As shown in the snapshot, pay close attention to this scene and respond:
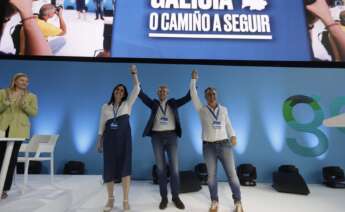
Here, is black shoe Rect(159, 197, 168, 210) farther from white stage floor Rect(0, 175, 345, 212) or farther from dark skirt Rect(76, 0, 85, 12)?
dark skirt Rect(76, 0, 85, 12)

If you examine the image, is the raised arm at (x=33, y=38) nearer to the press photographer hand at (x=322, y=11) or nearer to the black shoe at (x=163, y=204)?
the black shoe at (x=163, y=204)

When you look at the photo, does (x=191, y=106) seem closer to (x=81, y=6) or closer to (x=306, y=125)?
(x=306, y=125)

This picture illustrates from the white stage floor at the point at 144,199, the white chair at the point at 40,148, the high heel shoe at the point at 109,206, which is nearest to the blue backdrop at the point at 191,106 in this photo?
the white stage floor at the point at 144,199

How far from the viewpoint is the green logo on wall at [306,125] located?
450 cm

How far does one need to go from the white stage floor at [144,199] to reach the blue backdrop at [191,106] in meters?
0.74

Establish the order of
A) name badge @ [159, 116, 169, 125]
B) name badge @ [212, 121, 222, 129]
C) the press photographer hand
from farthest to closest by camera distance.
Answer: the press photographer hand → name badge @ [159, 116, 169, 125] → name badge @ [212, 121, 222, 129]

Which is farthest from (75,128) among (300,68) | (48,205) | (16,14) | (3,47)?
(300,68)

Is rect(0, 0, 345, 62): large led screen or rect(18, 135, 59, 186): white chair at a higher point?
rect(0, 0, 345, 62): large led screen

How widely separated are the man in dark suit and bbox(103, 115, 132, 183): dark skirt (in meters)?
0.27

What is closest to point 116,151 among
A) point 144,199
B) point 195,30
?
point 144,199

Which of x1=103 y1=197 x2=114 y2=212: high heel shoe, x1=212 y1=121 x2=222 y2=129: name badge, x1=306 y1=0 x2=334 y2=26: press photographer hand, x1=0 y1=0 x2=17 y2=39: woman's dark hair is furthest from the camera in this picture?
x1=0 y1=0 x2=17 y2=39: woman's dark hair

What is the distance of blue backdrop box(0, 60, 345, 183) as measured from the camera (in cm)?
453

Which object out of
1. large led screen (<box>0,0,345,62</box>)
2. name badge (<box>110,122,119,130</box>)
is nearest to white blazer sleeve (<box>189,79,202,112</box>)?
name badge (<box>110,122,119,130</box>)

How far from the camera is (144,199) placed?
10.1 ft
